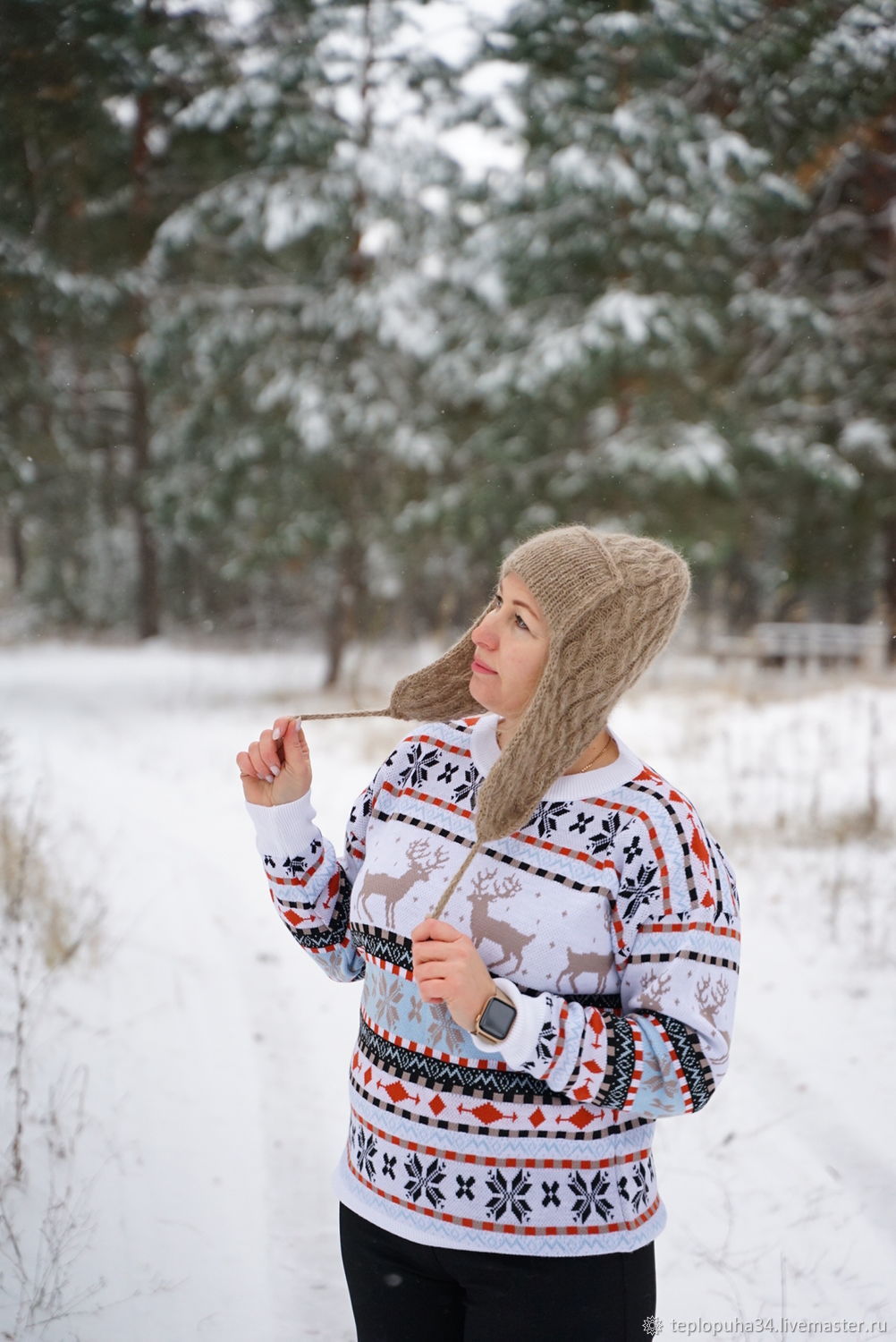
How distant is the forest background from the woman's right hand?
5.66 metres

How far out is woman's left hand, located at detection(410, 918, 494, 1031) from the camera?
1152mm

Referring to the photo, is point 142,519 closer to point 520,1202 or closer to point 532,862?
point 532,862

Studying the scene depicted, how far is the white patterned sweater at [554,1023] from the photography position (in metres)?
1.20

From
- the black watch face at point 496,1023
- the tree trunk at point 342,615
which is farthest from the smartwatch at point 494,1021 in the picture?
the tree trunk at point 342,615

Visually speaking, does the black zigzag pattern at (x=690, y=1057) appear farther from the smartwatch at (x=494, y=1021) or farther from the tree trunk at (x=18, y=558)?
the tree trunk at (x=18, y=558)

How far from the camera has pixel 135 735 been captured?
29.6 ft

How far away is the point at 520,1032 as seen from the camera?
1.15 metres

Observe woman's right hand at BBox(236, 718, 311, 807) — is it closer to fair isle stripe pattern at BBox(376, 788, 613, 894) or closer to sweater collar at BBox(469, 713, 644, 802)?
fair isle stripe pattern at BBox(376, 788, 613, 894)

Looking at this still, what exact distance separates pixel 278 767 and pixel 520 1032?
0.58 m

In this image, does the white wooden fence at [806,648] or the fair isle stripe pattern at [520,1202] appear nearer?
the fair isle stripe pattern at [520,1202]

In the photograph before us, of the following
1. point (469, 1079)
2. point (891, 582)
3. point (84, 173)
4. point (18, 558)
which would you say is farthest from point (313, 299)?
point (18, 558)

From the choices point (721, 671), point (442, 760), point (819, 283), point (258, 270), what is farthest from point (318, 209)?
point (442, 760)

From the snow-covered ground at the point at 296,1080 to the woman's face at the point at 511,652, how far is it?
1874 millimetres

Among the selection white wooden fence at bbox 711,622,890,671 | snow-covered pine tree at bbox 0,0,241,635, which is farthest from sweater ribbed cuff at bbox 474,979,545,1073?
white wooden fence at bbox 711,622,890,671
